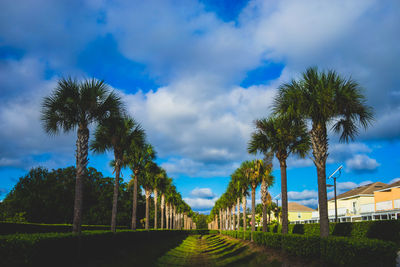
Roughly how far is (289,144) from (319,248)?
11.9 m

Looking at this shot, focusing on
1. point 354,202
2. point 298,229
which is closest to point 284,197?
point 298,229

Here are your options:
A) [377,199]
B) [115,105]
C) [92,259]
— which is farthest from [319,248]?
[377,199]

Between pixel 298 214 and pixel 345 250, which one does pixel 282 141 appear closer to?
pixel 345 250

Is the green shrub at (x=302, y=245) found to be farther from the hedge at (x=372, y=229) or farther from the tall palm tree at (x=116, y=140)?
the tall palm tree at (x=116, y=140)

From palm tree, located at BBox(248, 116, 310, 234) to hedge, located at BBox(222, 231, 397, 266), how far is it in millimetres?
6038

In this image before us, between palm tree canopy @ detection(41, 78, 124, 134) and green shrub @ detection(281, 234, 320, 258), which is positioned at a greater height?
palm tree canopy @ detection(41, 78, 124, 134)

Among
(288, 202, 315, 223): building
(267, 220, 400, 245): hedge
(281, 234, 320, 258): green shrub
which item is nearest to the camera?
(281, 234, 320, 258): green shrub

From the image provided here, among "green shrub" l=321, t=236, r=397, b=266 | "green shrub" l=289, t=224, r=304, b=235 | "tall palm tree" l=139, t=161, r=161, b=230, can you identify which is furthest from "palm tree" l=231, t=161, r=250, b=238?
"green shrub" l=321, t=236, r=397, b=266

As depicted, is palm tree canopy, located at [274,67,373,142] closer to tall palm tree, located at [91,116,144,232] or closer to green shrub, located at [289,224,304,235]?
tall palm tree, located at [91,116,144,232]

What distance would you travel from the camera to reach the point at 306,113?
57.1 feet

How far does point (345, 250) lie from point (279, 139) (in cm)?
1438

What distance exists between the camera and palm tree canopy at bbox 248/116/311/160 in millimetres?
24547

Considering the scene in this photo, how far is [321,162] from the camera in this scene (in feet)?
55.9

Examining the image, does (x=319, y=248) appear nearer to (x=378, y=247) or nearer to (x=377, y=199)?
(x=378, y=247)
